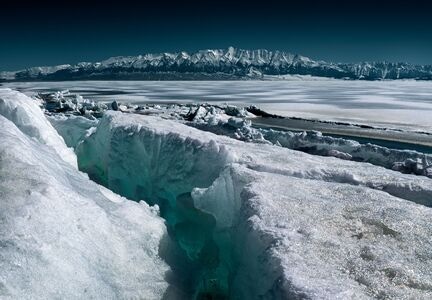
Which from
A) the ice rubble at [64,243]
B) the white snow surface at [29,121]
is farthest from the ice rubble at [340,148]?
the ice rubble at [64,243]

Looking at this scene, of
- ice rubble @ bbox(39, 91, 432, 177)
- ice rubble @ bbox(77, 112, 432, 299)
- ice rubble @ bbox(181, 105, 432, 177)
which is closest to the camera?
ice rubble @ bbox(77, 112, 432, 299)

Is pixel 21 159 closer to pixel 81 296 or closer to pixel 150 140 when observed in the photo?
pixel 81 296

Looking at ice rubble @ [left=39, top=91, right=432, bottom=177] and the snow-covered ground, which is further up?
the snow-covered ground

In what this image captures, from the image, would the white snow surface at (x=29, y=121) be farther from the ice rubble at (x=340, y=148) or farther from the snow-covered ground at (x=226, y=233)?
the ice rubble at (x=340, y=148)

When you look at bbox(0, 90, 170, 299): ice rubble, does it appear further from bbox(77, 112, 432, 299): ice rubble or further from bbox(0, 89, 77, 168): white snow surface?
bbox(0, 89, 77, 168): white snow surface

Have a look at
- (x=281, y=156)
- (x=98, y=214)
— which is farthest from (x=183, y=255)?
(x=281, y=156)

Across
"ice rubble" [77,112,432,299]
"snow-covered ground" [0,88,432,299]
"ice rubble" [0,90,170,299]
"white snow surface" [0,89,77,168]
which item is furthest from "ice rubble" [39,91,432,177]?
"ice rubble" [0,90,170,299]
